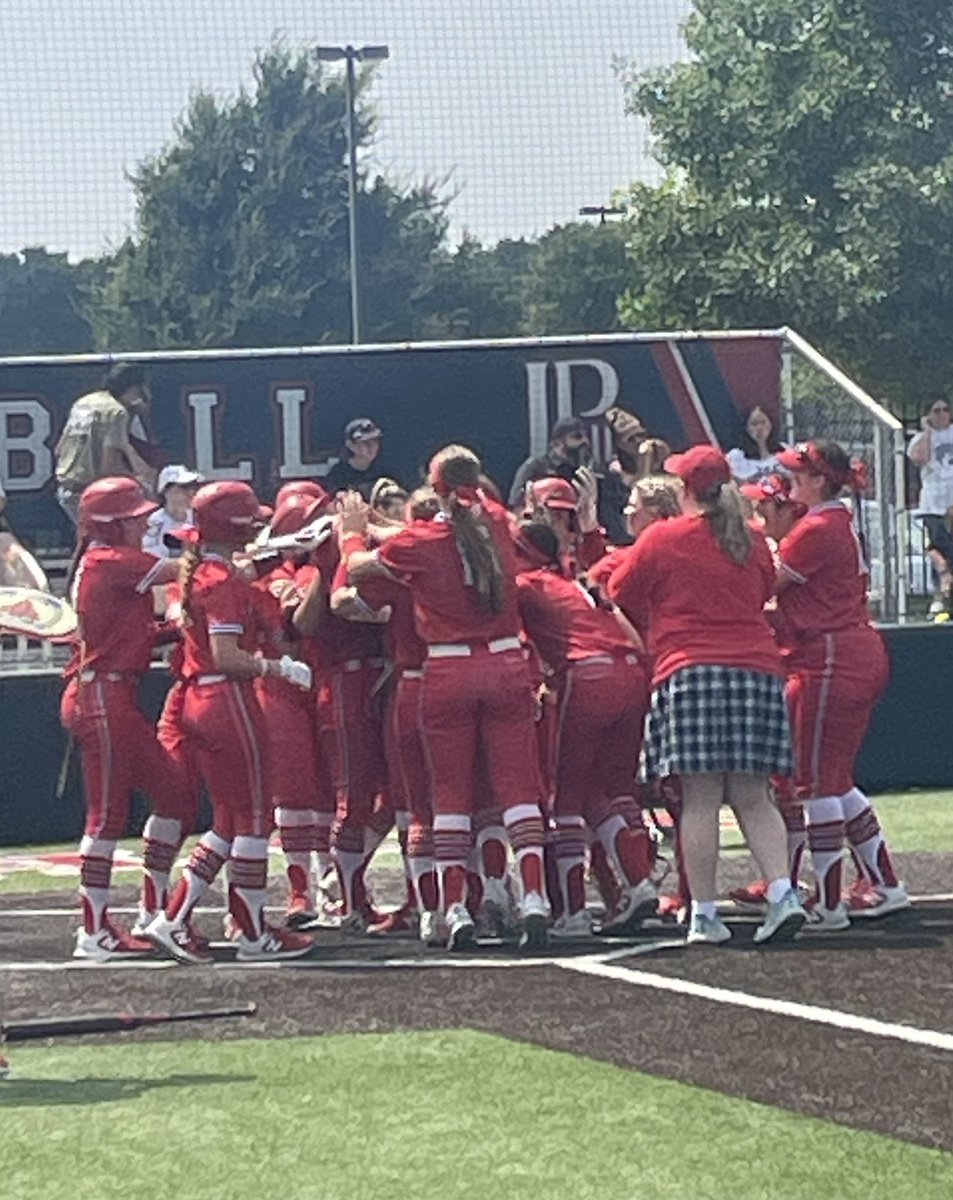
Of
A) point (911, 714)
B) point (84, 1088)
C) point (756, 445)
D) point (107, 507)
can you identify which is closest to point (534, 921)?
point (107, 507)

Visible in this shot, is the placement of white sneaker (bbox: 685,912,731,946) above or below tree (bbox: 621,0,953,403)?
below

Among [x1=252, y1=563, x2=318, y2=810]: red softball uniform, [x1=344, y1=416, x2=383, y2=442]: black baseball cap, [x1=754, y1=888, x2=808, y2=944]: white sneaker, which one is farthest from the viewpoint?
[x1=344, y1=416, x2=383, y2=442]: black baseball cap

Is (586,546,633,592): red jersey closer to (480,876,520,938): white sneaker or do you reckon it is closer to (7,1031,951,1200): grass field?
(480,876,520,938): white sneaker

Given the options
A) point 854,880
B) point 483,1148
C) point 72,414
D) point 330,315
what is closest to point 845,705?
point 854,880

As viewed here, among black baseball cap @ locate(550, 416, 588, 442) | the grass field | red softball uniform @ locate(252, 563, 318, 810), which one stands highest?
black baseball cap @ locate(550, 416, 588, 442)

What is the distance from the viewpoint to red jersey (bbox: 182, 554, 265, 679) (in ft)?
34.3

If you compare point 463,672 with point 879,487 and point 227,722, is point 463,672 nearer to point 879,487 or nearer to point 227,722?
point 227,722

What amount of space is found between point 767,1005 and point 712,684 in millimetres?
1789

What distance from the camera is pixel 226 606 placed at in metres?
10.5

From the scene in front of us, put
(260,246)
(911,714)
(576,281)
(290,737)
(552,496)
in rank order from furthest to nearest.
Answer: (576,281), (260,246), (911,714), (290,737), (552,496)

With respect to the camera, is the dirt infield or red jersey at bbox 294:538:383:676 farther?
red jersey at bbox 294:538:383:676

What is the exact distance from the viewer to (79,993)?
9688mm

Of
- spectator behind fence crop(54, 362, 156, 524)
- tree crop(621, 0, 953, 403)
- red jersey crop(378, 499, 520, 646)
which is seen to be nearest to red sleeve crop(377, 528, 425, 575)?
red jersey crop(378, 499, 520, 646)

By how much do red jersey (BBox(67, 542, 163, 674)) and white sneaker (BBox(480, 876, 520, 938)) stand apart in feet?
5.17
